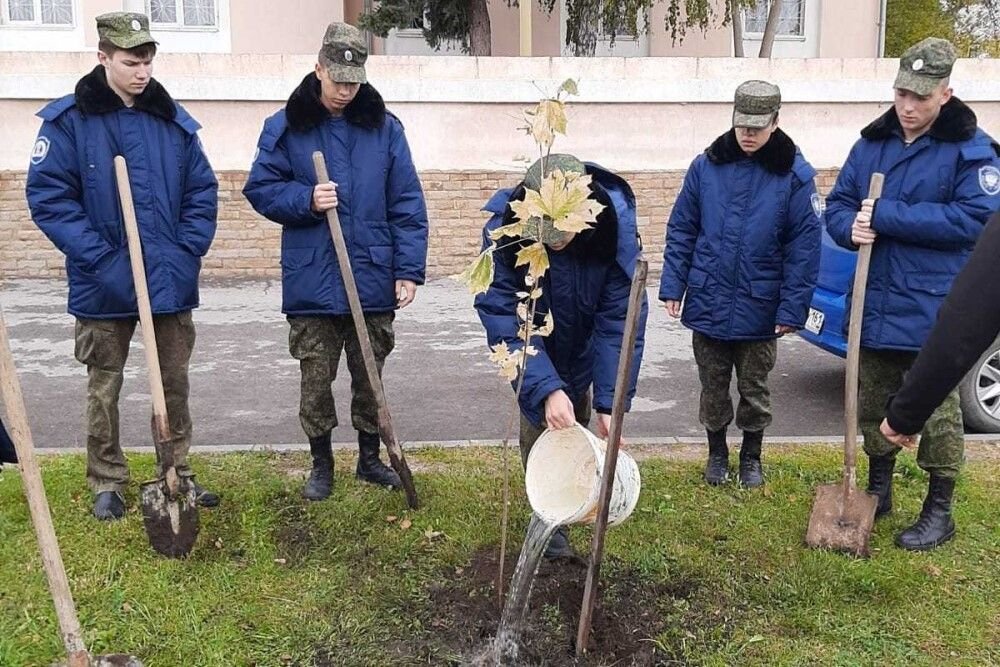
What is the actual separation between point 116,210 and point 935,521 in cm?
368

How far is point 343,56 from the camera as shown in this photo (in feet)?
12.7

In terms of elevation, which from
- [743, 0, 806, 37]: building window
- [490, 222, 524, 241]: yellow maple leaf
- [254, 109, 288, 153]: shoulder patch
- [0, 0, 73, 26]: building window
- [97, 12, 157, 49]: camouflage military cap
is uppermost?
[743, 0, 806, 37]: building window

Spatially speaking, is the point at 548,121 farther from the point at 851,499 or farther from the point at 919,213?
the point at 851,499

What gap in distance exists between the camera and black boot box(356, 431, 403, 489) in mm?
4449

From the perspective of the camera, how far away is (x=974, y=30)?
2300cm

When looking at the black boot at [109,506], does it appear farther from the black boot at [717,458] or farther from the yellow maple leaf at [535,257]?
the black boot at [717,458]

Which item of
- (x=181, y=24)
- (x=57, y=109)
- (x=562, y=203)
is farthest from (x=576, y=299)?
(x=181, y=24)

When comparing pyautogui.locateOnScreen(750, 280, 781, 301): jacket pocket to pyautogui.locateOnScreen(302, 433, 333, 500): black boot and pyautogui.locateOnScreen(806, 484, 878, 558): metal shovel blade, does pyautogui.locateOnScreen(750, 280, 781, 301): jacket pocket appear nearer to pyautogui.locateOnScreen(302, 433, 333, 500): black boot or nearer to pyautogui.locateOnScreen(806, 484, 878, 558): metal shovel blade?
pyautogui.locateOnScreen(806, 484, 878, 558): metal shovel blade

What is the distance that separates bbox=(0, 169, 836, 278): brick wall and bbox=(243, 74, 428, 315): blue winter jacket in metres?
5.95

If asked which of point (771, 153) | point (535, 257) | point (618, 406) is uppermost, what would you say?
point (771, 153)

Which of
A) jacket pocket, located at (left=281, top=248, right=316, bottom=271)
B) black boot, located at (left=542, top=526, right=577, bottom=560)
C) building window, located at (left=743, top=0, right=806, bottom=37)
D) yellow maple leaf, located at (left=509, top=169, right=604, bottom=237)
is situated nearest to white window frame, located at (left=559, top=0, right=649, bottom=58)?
building window, located at (left=743, top=0, right=806, bottom=37)

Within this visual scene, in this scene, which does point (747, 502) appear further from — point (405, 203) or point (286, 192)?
point (286, 192)

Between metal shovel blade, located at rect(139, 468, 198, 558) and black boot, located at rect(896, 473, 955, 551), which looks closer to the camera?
metal shovel blade, located at rect(139, 468, 198, 558)

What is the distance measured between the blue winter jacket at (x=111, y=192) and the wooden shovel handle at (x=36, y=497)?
123 centimetres
